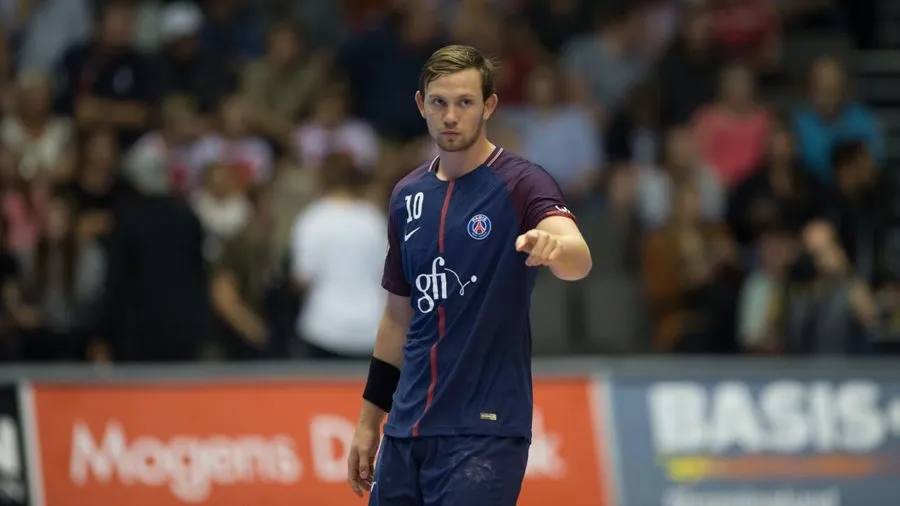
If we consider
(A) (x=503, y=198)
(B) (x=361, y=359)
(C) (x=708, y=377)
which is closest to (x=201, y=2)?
(B) (x=361, y=359)

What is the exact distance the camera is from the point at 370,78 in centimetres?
1552

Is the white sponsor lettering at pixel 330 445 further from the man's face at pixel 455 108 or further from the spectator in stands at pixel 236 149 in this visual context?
the man's face at pixel 455 108

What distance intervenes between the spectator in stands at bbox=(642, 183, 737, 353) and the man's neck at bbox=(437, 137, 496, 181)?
7.74 m

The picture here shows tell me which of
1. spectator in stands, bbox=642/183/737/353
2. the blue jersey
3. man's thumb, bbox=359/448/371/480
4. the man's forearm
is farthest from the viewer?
spectator in stands, bbox=642/183/737/353

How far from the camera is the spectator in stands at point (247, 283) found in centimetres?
1310

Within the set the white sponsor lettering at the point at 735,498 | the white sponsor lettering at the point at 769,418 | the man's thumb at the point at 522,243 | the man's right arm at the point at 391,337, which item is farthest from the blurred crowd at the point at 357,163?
the man's thumb at the point at 522,243

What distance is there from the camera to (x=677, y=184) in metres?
14.4

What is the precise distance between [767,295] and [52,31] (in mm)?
7736

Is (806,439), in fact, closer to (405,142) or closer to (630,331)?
(630,331)

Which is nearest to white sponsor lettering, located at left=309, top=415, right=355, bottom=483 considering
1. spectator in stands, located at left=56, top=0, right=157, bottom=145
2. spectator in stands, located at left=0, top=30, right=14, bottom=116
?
spectator in stands, located at left=56, top=0, right=157, bottom=145

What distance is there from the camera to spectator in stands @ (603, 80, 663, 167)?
15.2 metres

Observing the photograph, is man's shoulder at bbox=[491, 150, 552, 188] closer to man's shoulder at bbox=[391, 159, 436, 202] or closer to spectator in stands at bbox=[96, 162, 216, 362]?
man's shoulder at bbox=[391, 159, 436, 202]

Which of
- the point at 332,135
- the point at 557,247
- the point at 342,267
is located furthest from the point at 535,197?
the point at 332,135

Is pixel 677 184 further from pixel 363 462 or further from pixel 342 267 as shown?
pixel 363 462
